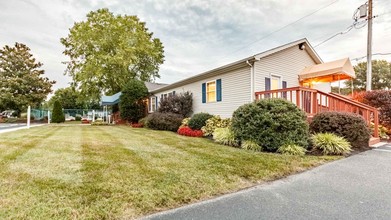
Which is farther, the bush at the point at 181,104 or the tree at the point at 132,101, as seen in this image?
the tree at the point at 132,101

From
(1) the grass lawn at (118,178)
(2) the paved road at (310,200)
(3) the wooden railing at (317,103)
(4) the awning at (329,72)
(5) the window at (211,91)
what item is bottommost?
(2) the paved road at (310,200)

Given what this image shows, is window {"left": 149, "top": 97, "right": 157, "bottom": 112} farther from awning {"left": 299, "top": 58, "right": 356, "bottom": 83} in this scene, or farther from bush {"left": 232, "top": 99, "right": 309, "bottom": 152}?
bush {"left": 232, "top": 99, "right": 309, "bottom": 152}

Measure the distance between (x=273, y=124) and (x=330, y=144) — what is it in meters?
1.64

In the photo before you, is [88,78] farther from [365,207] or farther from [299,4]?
[365,207]

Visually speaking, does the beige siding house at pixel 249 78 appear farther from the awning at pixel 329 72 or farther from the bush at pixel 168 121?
the bush at pixel 168 121

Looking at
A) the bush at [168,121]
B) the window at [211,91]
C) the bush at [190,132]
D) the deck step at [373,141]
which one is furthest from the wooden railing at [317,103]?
the bush at [168,121]

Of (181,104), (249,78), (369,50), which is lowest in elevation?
(181,104)

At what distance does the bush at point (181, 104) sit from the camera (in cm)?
1386

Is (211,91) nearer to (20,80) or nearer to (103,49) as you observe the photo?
(103,49)

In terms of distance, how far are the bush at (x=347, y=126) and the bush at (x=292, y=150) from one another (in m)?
1.46

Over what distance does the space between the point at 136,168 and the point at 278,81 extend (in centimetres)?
887

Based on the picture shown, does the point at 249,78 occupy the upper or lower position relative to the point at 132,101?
upper

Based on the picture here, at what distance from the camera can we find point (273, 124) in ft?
20.5

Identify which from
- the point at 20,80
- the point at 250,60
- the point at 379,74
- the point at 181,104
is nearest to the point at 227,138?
the point at 250,60
